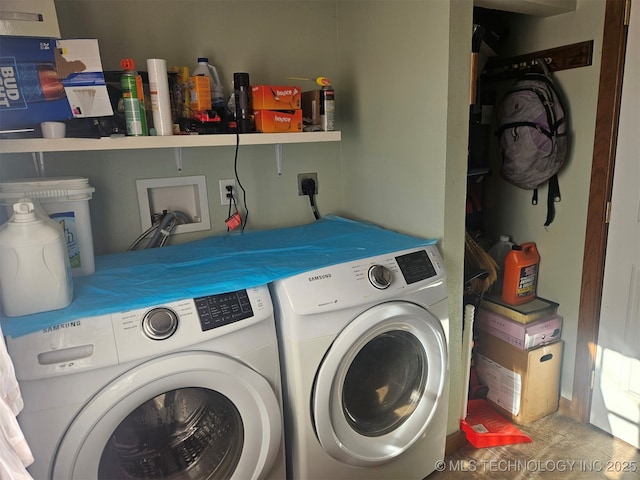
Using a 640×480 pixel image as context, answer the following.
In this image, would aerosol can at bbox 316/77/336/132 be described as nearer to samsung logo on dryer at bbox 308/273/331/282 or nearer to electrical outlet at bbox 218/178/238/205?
electrical outlet at bbox 218/178/238/205

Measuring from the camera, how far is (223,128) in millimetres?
1564

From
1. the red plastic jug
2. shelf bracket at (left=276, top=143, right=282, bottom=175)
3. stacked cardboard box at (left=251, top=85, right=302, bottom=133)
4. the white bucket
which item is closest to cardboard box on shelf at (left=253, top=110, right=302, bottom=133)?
stacked cardboard box at (left=251, top=85, right=302, bottom=133)

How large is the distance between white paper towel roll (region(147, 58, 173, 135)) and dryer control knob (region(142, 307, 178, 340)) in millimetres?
602

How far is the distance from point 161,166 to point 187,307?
77cm

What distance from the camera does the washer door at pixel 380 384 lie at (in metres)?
1.36

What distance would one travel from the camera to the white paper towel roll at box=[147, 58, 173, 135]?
136 cm

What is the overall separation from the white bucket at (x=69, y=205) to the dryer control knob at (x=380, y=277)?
866 mm

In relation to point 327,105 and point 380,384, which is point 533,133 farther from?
point 380,384

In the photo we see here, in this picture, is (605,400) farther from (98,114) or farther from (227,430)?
(98,114)

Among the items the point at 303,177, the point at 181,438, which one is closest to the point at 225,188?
the point at 303,177

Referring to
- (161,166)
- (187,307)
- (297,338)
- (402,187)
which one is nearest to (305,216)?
(402,187)

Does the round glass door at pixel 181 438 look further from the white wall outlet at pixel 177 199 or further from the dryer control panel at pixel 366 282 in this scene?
the white wall outlet at pixel 177 199

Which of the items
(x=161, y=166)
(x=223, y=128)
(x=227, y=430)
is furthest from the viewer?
(x=161, y=166)

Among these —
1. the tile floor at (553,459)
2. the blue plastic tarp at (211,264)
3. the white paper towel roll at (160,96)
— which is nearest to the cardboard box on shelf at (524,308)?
the tile floor at (553,459)
